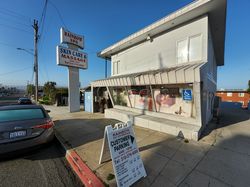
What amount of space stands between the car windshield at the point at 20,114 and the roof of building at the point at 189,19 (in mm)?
7369

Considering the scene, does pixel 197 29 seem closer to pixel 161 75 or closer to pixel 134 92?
pixel 161 75

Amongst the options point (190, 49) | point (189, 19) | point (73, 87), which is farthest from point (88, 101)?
point (189, 19)

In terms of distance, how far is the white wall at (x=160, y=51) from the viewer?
20.9 feet

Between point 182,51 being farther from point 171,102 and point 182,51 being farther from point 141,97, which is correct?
point 141,97

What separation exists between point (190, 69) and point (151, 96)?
318cm

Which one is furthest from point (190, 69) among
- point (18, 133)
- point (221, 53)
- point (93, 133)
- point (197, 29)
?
point (221, 53)

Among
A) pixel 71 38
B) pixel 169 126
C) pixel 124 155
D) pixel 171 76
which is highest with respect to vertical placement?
pixel 71 38

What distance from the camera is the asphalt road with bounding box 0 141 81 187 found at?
112 inches

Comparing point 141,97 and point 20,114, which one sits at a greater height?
point 141,97

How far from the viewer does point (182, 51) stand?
7.00 metres

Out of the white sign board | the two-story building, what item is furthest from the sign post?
the two-story building

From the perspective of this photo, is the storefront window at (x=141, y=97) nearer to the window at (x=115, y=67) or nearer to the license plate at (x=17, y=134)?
the window at (x=115, y=67)

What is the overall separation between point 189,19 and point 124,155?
7404 millimetres

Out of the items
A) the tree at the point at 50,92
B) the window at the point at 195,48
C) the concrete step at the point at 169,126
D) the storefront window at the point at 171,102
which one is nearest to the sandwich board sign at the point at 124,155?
the concrete step at the point at 169,126
